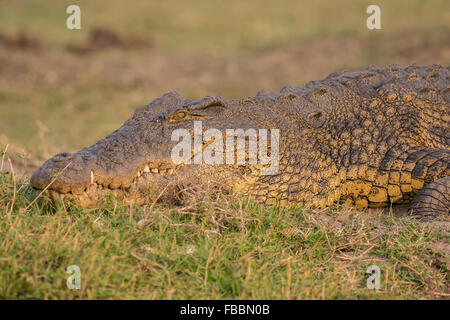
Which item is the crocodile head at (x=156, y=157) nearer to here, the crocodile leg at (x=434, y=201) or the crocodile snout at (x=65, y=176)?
the crocodile snout at (x=65, y=176)

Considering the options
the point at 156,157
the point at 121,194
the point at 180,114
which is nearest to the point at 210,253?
the point at 121,194

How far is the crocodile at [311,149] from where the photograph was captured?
3.60m

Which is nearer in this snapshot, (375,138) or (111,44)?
(375,138)

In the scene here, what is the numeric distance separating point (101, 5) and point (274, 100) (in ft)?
76.6

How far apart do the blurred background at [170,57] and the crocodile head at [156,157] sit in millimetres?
2346

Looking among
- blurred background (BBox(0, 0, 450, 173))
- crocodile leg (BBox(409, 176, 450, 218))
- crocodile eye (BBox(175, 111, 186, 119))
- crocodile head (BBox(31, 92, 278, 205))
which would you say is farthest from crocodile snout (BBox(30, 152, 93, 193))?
crocodile leg (BBox(409, 176, 450, 218))

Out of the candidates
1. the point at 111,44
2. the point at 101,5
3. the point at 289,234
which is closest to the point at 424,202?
the point at 289,234

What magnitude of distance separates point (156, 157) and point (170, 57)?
12285mm

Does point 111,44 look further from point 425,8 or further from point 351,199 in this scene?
point 351,199

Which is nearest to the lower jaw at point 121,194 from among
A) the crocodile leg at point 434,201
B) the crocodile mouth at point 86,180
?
the crocodile mouth at point 86,180

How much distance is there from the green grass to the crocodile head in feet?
0.51

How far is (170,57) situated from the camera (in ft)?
51.0

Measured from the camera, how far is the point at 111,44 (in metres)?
18.2

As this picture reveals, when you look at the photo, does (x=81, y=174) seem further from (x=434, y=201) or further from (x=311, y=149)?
(x=434, y=201)
